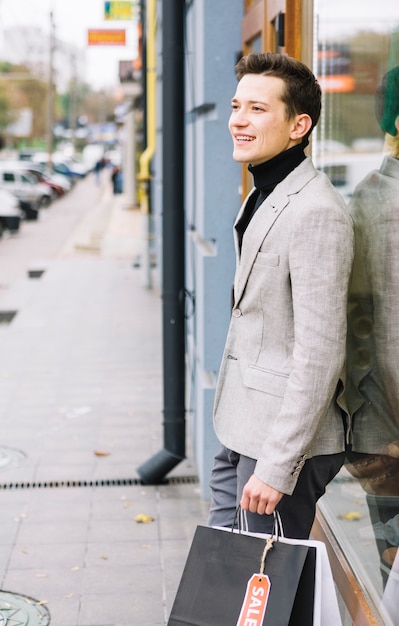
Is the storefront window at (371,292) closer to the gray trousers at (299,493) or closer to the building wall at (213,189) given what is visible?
the gray trousers at (299,493)

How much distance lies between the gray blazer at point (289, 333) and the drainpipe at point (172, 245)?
9.71 ft

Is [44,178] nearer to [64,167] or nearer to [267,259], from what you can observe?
[64,167]

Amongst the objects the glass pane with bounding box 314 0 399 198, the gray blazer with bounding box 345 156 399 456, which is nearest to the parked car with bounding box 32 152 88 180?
the glass pane with bounding box 314 0 399 198

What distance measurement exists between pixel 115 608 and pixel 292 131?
232 cm

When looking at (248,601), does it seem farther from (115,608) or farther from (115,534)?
(115,534)

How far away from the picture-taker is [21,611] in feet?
13.2

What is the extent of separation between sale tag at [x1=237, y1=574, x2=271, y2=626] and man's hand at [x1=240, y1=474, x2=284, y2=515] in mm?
199

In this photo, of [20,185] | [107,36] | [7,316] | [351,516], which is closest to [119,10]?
[107,36]

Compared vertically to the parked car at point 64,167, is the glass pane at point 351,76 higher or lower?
higher

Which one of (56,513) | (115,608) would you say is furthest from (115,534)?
(115,608)

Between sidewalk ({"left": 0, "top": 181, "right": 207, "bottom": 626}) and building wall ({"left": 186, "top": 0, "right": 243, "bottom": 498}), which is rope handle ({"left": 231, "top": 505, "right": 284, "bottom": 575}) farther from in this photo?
building wall ({"left": 186, "top": 0, "right": 243, "bottom": 498})

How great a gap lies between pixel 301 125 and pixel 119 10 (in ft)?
58.1

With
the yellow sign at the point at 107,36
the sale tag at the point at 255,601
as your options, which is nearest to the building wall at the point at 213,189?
the sale tag at the point at 255,601

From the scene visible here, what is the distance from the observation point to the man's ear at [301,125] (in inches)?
102
